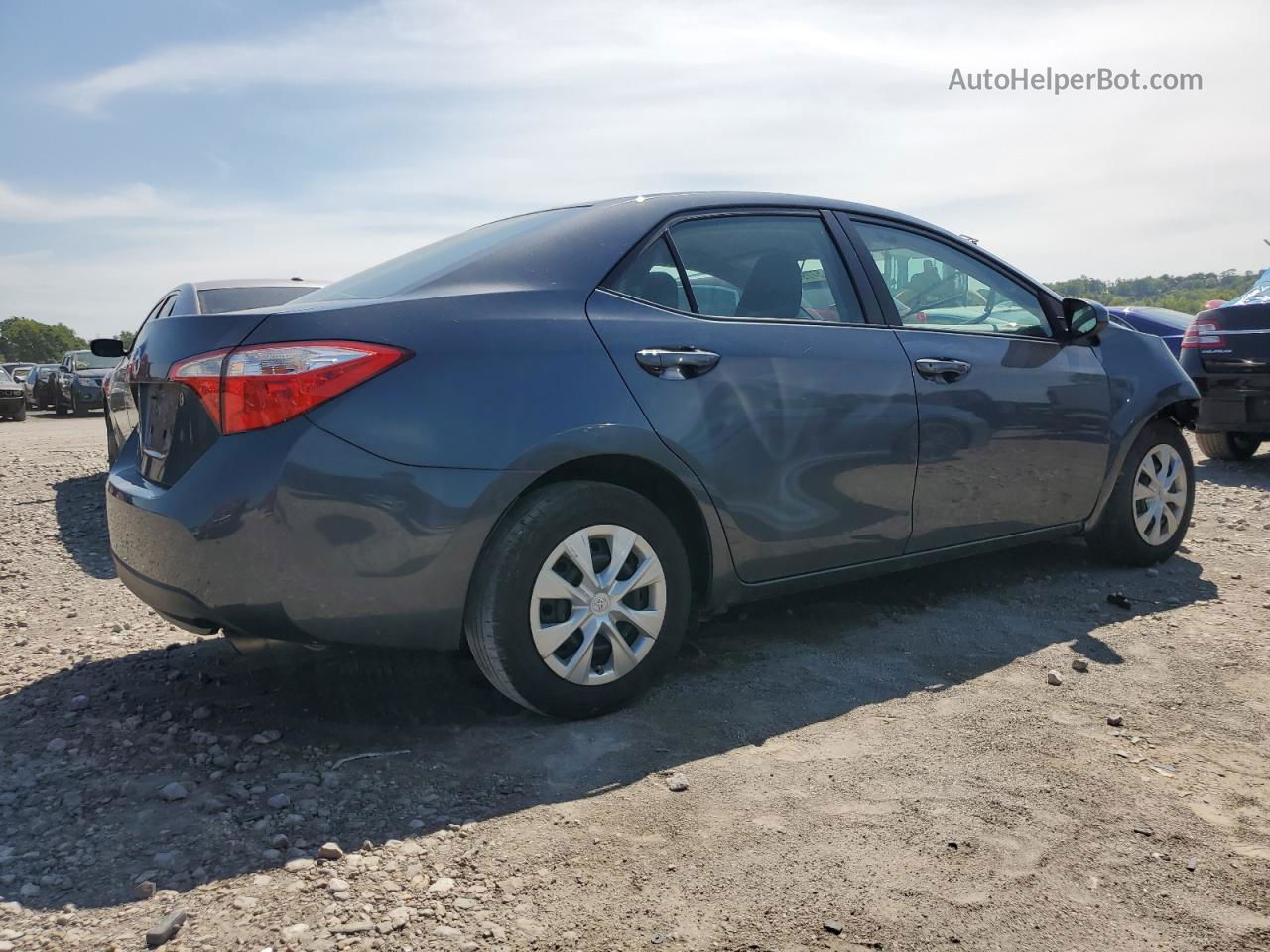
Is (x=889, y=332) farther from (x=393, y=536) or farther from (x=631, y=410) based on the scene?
(x=393, y=536)

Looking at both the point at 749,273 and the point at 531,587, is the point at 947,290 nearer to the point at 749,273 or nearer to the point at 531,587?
the point at 749,273

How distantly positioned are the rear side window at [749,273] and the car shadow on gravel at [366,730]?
1258 mm

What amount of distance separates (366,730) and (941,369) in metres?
2.45

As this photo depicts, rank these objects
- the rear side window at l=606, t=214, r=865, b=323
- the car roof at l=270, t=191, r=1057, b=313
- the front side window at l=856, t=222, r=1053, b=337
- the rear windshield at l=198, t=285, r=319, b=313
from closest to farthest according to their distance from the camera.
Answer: the car roof at l=270, t=191, r=1057, b=313 < the rear side window at l=606, t=214, r=865, b=323 < the front side window at l=856, t=222, r=1053, b=337 < the rear windshield at l=198, t=285, r=319, b=313

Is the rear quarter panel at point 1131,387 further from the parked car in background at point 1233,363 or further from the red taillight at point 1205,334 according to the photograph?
the red taillight at point 1205,334

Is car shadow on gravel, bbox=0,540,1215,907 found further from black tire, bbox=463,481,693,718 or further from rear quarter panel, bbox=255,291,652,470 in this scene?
rear quarter panel, bbox=255,291,652,470

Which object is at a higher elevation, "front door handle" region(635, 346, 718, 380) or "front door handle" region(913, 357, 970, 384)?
"front door handle" region(635, 346, 718, 380)

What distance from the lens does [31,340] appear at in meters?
138

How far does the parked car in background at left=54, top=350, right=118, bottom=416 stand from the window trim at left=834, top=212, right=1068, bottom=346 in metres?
23.4

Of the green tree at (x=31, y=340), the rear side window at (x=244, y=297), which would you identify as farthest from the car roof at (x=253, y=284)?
the green tree at (x=31, y=340)

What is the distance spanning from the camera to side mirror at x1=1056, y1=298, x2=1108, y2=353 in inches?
189

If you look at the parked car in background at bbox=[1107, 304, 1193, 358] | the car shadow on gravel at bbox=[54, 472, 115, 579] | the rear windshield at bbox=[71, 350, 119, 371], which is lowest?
the car shadow on gravel at bbox=[54, 472, 115, 579]

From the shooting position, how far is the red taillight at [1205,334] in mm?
8414

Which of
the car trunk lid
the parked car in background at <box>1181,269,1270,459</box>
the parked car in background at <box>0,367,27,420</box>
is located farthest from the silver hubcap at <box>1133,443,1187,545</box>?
the parked car in background at <box>0,367,27,420</box>
